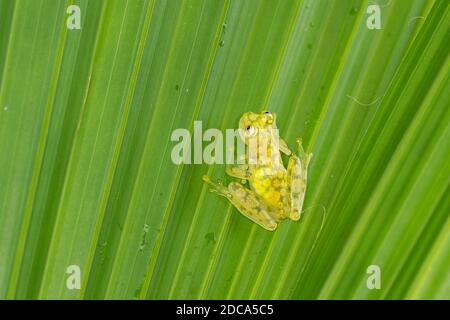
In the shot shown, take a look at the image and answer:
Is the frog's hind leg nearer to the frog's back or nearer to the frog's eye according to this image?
the frog's back

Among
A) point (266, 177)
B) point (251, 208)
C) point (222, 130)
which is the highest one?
point (222, 130)

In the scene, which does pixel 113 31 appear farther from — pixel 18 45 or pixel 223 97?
pixel 223 97

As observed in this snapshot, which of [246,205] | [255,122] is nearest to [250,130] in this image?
[255,122]

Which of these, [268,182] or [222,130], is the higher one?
[222,130]

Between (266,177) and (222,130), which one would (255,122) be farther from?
(266,177)

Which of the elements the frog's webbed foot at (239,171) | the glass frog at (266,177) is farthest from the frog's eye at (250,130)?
the frog's webbed foot at (239,171)

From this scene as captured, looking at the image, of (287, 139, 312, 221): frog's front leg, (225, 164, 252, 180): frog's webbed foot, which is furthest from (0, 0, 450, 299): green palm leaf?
(225, 164, 252, 180): frog's webbed foot
